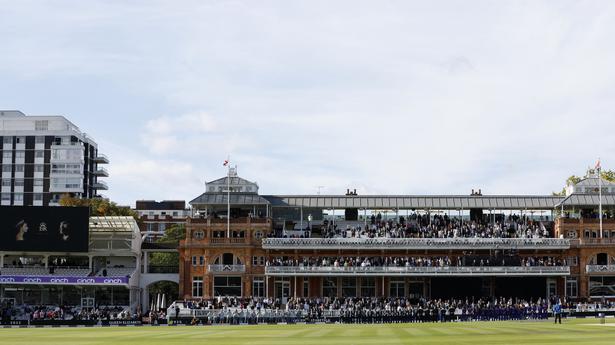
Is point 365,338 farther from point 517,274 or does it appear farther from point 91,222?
point 91,222

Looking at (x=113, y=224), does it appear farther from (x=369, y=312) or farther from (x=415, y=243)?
(x=369, y=312)

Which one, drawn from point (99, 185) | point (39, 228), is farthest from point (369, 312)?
point (99, 185)

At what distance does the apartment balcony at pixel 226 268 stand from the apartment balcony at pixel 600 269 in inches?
1269

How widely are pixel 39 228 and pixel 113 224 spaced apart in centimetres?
697

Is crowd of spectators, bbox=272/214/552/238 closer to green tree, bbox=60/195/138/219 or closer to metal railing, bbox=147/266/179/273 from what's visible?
metal railing, bbox=147/266/179/273

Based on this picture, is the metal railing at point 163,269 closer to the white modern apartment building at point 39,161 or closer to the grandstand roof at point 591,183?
the grandstand roof at point 591,183

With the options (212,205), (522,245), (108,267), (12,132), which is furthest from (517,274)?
(12,132)

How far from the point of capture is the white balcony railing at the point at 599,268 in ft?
285

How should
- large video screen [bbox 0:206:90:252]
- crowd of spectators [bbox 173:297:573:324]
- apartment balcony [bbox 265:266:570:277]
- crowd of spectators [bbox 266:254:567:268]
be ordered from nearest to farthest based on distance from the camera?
crowd of spectators [bbox 173:297:573:324], apartment balcony [bbox 265:266:570:277], crowd of spectators [bbox 266:254:567:268], large video screen [bbox 0:206:90:252]

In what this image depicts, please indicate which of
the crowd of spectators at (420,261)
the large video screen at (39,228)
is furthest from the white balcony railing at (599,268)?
the large video screen at (39,228)

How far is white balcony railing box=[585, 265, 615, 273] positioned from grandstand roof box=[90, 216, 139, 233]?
142 ft

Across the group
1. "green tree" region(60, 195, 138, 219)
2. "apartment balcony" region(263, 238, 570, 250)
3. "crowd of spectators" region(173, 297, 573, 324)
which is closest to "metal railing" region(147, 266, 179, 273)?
"apartment balcony" region(263, 238, 570, 250)

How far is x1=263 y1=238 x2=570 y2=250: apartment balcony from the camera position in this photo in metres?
87.6

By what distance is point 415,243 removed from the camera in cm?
8812
